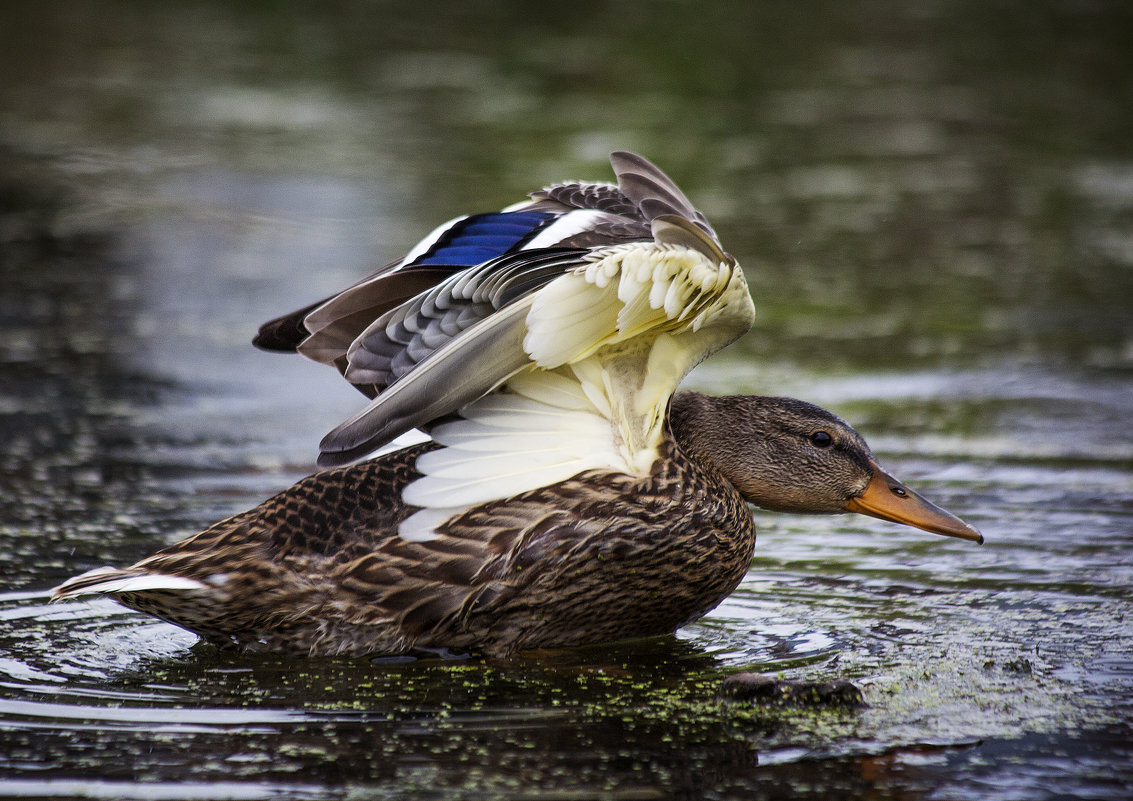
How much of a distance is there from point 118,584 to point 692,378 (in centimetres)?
407

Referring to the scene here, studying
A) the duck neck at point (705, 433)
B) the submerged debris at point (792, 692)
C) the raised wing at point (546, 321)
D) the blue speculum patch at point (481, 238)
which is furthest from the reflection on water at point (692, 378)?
the blue speculum patch at point (481, 238)

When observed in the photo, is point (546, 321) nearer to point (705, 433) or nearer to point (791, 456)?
point (705, 433)

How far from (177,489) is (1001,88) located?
11.2 meters

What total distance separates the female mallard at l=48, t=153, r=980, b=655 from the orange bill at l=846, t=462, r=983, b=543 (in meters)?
0.56

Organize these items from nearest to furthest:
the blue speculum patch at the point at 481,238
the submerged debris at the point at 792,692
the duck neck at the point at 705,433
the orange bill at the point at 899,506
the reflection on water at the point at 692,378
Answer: the reflection on water at the point at 692,378 < the submerged debris at the point at 792,692 < the blue speculum patch at the point at 481,238 < the orange bill at the point at 899,506 < the duck neck at the point at 705,433

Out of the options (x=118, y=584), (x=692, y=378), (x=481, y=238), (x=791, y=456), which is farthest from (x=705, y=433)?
(x=692, y=378)

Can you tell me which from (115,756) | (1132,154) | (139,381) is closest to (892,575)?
(115,756)

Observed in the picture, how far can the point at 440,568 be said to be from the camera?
4320mm

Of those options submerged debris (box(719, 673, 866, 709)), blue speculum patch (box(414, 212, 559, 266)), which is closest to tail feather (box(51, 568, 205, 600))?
blue speculum patch (box(414, 212, 559, 266))

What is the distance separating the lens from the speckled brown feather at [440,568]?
4316 millimetres

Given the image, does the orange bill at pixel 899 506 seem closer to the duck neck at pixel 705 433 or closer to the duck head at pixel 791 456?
the duck head at pixel 791 456

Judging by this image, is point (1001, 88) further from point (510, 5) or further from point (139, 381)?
point (139, 381)

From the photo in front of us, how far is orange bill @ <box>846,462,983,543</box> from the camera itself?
4.82 meters

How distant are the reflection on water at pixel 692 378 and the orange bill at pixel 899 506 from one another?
0.80 ft
